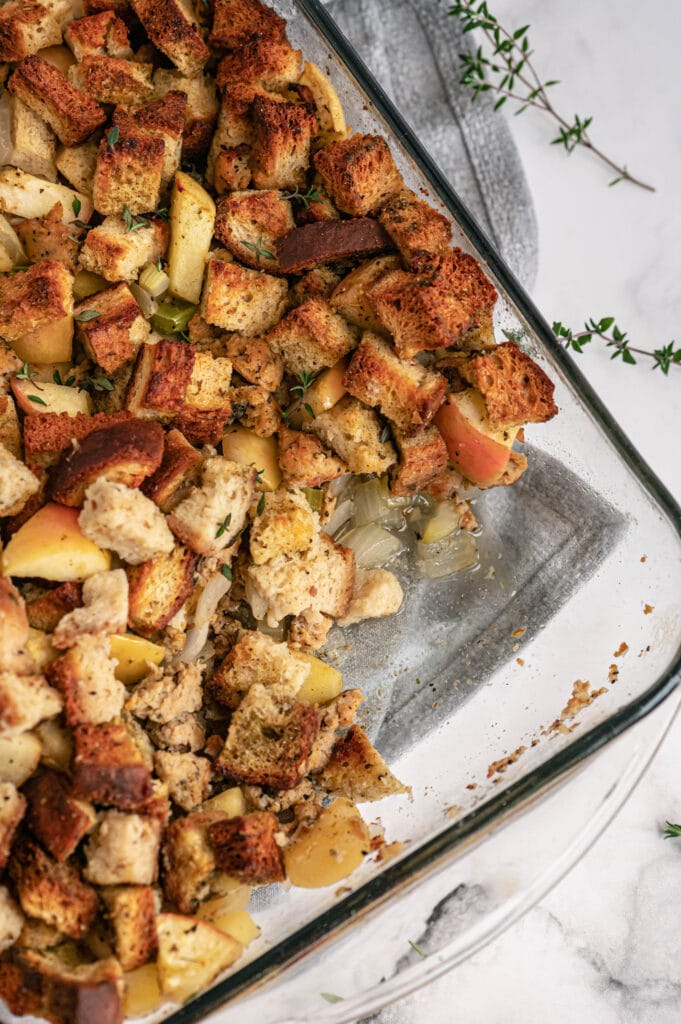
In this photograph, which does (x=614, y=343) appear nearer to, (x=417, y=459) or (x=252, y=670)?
(x=417, y=459)

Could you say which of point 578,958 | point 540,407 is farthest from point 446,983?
point 540,407

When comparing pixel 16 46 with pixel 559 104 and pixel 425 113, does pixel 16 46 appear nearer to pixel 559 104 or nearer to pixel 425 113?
pixel 425 113

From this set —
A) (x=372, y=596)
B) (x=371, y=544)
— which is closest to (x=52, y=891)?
(x=372, y=596)

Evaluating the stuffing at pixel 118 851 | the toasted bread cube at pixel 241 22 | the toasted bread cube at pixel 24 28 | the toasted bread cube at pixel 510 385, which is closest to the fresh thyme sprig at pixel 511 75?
the toasted bread cube at pixel 241 22

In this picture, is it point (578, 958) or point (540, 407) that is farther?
point (578, 958)

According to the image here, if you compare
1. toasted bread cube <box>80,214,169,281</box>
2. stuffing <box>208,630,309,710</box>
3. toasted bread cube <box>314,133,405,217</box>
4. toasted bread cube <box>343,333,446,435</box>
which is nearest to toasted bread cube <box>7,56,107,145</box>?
toasted bread cube <box>80,214,169,281</box>

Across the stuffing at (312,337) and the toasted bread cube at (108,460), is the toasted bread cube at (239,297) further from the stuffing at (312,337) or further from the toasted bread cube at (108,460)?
the toasted bread cube at (108,460)

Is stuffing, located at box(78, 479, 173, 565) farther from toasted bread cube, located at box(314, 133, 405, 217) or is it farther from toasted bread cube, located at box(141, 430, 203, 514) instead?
toasted bread cube, located at box(314, 133, 405, 217)
